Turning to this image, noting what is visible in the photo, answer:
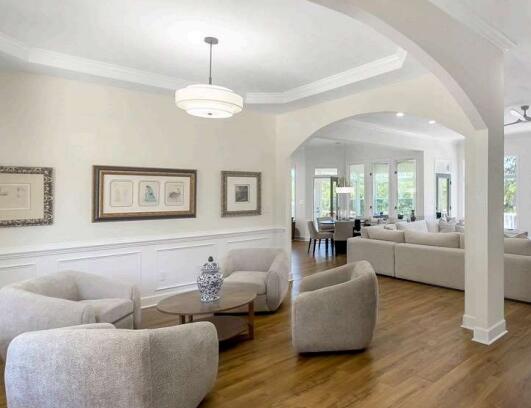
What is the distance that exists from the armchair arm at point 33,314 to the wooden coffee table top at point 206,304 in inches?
27.9

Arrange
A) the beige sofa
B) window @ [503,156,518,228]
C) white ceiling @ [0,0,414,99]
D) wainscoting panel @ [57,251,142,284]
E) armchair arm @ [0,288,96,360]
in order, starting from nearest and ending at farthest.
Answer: armchair arm @ [0,288,96,360] < white ceiling @ [0,0,414,99] < wainscoting panel @ [57,251,142,284] < the beige sofa < window @ [503,156,518,228]

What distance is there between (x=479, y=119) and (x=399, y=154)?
7096 mm

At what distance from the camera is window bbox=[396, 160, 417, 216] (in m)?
9.82

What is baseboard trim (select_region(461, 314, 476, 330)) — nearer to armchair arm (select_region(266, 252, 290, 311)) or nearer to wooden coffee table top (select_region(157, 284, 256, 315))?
armchair arm (select_region(266, 252, 290, 311))

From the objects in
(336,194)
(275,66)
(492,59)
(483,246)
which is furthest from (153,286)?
(336,194)

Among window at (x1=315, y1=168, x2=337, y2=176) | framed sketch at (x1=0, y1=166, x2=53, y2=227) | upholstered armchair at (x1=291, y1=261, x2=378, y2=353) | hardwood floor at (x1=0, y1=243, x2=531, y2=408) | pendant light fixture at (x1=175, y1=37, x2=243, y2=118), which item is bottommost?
hardwood floor at (x1=0, y1=243, x2=531, y2=408)

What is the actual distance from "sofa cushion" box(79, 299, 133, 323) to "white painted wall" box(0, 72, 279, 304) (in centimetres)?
123

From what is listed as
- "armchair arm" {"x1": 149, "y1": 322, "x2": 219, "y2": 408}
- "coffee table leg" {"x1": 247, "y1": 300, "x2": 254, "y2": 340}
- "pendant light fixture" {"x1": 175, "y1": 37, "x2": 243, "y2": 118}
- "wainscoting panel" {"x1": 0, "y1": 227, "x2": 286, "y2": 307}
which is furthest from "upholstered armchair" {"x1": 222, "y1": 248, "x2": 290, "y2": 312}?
"pendant light fixture" {"x1": 175, "y1": 37, "x2": 243, "y2": 118}

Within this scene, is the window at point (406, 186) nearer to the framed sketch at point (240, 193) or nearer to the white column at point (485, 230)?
the framed sketch at point (240, 193)

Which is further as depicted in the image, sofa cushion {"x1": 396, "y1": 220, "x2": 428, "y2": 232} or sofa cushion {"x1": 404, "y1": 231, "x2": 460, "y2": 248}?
sofa cushion {"x1": 396, "y1": 220, "x2": 428, "y2": 232}

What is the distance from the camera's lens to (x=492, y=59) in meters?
3.31

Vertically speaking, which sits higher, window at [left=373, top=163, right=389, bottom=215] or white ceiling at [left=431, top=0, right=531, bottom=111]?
white ceiling at [left=431, top=0, right=531, bottom=111]

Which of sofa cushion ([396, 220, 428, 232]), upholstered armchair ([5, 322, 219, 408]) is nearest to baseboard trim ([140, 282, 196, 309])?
upholstered armchair ([5, 322, 219, 408])

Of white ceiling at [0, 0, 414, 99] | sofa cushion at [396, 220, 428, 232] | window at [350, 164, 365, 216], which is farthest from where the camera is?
window at [350, 164, 365, 216]
